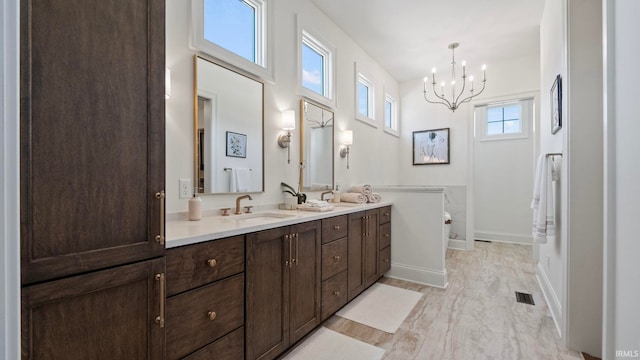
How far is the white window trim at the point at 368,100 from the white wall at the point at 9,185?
3.50 metres

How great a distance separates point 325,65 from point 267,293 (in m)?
2.69

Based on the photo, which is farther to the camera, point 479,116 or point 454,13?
point 479,116

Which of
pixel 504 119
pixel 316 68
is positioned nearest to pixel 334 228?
pixel 316 68

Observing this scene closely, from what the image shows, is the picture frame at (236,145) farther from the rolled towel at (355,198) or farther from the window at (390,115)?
the window at (390,115)

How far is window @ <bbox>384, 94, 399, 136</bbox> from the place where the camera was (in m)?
4.94

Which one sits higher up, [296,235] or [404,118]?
[404,118]

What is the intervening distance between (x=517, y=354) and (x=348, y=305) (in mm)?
1288

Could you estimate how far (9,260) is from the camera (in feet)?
2.07

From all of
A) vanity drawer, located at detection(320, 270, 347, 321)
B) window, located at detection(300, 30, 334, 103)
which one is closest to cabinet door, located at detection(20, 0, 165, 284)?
vanity drawer, located at detection(320, 270, 347, 321)

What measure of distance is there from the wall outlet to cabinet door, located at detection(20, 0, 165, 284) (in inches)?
31.7

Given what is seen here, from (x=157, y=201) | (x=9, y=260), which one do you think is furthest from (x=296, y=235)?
(x=9, y=260)

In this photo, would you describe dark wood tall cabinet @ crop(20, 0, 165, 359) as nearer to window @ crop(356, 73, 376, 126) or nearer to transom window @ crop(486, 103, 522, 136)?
window @ crop(356, 73, 376, 126)

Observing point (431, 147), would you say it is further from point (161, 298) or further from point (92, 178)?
Result: point (92, 178)

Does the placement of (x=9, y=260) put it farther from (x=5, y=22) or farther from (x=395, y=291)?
(x=395, y=291)
